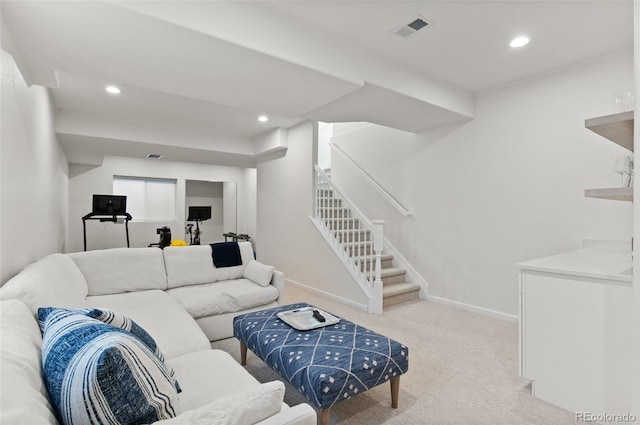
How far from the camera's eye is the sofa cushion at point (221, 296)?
111 inches

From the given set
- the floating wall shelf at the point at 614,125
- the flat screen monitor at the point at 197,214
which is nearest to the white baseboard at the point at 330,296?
the floating wall shelf at the point at 614,125

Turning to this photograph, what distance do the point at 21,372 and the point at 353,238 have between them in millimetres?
3970

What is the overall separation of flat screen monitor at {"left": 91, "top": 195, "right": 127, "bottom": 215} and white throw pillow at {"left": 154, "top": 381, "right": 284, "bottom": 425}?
639 centimetres

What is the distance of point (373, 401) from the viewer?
198 cm

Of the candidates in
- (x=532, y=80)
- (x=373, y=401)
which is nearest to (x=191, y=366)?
(x=373, y=401)

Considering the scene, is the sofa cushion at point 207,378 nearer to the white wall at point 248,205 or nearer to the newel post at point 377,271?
the newel post at point 377,271

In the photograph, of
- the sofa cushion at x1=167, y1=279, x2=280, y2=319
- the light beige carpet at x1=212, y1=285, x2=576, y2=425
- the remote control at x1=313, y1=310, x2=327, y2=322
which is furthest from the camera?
the sofa cushion at x1=167, y1=279, x2=280, y2=319

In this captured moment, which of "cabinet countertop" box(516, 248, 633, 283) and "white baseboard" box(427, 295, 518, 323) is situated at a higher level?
"cabinet countertop" box(516, 248, 633, 283)

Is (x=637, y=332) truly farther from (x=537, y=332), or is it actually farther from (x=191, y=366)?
(x=191, y=366)

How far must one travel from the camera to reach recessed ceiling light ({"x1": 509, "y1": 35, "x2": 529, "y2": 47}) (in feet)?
8.47

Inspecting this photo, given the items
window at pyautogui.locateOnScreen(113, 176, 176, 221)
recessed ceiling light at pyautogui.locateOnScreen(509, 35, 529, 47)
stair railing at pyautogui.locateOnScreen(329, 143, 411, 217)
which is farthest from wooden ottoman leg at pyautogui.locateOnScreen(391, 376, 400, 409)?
window at pyautogui.locateOnScreen(113, 176, 176, 221)

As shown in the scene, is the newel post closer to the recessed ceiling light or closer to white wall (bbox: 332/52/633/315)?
white wall (bbox: 332/52/633/315)

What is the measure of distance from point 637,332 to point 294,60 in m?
2.35

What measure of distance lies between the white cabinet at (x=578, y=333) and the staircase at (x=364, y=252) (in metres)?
1.95
